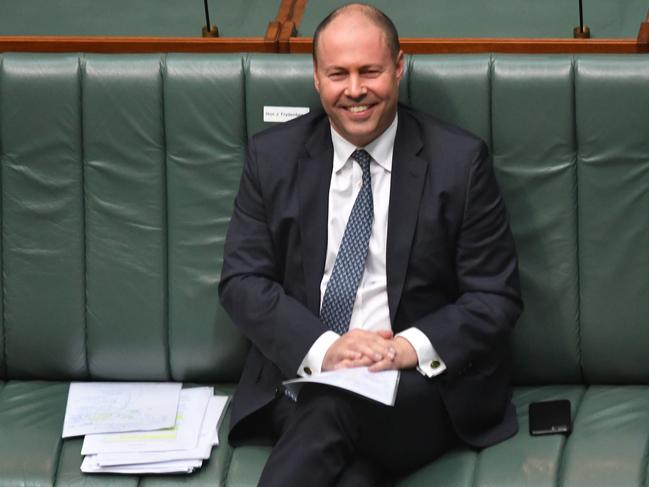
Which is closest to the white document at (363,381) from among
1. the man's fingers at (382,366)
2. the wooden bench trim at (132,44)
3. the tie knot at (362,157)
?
the man's fingers at (382,366)

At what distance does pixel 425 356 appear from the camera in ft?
8.77

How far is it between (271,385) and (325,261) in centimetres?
28

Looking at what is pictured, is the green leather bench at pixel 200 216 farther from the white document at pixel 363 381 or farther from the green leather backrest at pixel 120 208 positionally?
the white document at pixel 363 381

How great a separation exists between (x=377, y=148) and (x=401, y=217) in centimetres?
16

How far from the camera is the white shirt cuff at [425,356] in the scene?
2672 millimetres

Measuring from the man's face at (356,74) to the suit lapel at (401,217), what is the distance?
0.36ft

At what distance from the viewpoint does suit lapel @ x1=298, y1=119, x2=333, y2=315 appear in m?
2.79

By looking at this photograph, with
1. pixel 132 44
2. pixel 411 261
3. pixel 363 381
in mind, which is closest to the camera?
pixel 363 381

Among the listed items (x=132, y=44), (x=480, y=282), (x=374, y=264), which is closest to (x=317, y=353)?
(x=374, y=264)

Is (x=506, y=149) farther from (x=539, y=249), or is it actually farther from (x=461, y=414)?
(x=461, y=414)

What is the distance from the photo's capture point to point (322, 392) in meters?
2.61

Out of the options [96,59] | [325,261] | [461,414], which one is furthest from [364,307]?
[96,59]

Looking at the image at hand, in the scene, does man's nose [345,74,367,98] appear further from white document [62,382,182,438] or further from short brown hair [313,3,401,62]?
white document [62,382,182,438]

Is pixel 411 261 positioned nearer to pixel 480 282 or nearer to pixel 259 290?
pixel 480 282
